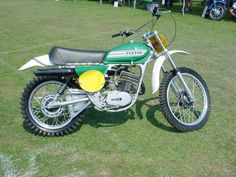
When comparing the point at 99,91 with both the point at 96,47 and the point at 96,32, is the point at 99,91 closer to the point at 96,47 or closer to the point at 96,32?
the point at 96,47

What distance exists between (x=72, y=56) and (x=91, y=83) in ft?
1.24

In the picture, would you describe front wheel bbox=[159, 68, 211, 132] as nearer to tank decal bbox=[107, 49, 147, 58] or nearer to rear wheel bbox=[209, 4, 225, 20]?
tank decal bbox=[107, 49, 147, 58]

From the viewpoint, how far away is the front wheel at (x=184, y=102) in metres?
4.36

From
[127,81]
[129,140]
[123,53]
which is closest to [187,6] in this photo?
[127,81]

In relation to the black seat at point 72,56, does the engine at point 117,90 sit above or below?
below

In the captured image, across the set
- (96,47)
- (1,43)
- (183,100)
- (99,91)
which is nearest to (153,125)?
(183,100)

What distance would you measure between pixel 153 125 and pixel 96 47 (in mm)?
4444

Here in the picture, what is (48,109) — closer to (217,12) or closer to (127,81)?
(127,81)

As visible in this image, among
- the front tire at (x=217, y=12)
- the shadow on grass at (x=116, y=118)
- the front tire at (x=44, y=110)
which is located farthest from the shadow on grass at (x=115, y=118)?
the front tire at (x=217, y=12)

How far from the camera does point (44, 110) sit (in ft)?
14.2

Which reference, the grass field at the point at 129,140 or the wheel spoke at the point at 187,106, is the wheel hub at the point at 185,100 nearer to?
the wheel spoke at the point at 187,106

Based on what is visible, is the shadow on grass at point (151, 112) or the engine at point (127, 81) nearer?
the engine at point (127, 81)

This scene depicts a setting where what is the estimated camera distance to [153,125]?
474cm

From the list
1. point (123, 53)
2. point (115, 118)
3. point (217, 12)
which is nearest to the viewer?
point (123, 53)
